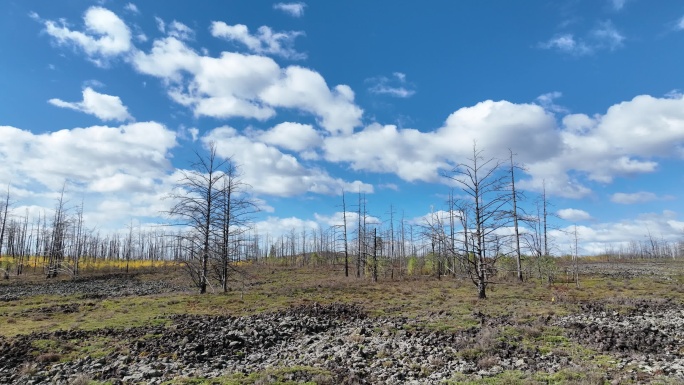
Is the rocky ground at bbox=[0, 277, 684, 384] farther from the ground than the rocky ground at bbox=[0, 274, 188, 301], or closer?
farther from the ground

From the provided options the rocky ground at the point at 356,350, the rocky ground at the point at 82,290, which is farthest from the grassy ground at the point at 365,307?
the rocky ground at the point at 82,290

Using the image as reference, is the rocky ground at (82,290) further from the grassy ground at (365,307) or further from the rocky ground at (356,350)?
the rocky ground at (356,350)

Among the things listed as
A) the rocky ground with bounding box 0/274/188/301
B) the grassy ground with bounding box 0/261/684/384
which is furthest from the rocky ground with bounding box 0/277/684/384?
the rocky ground with bounding box 0/274/188/301

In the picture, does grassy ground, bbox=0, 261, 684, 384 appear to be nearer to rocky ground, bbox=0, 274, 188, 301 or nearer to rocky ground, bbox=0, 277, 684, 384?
rocky ground, bbox=0, 277, 684, 384

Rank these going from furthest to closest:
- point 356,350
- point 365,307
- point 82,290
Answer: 1. point 82,290
2. point 365,307
3. point 356,350

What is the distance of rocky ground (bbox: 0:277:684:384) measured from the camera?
33.5 feet

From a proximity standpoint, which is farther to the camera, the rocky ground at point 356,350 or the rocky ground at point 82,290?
the rocky ground at point 82,290

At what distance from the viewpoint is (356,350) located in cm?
1266

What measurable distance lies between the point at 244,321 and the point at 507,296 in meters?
18.3

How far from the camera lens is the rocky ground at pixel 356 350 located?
10219mm

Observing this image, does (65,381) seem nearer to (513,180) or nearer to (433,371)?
(433,371)

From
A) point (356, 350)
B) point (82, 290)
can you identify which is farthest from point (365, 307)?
point (82, 290)

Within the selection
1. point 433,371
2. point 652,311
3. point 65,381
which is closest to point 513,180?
point 652,311

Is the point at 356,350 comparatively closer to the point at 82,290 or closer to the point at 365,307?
the point at 365,307
